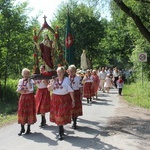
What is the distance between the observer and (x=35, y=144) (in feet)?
26.9

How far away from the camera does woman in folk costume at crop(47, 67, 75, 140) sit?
860 cm

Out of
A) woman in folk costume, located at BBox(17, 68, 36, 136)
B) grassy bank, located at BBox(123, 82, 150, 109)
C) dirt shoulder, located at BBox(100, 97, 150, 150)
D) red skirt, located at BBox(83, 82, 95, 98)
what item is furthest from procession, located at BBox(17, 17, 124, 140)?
red skirt, located at BBox(83, 82, 95, 98)

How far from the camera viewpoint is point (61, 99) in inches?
341

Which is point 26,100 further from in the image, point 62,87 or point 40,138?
point 62,87

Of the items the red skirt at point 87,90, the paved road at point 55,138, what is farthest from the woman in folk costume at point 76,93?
the red skirt at point 87,90

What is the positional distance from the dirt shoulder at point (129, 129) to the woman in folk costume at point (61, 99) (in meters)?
1.15

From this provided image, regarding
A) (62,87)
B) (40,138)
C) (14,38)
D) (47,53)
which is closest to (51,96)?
(62,87)

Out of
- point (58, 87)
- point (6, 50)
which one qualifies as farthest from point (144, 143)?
point (6, 50)

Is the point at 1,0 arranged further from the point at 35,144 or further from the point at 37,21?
the point at 35,144

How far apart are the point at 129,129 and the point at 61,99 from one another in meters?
2.47

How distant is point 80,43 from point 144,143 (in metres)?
30.3

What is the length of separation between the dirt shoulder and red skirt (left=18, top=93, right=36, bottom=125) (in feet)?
7.16

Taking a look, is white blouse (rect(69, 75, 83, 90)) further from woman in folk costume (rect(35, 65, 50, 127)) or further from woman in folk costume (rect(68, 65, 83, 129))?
woman in folk costume (rect(35, 65, 50, 127))

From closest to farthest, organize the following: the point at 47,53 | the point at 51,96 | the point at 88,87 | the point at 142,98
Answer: the point at 51,96, the point at 47,53, the point at 88,87, the point at 142,98
